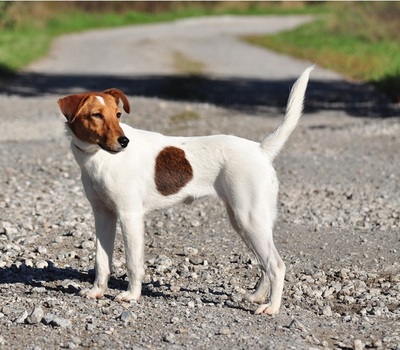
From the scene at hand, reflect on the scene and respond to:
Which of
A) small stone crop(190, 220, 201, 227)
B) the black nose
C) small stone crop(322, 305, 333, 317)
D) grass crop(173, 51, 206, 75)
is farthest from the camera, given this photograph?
grass crop(173, 51, 206, 75)

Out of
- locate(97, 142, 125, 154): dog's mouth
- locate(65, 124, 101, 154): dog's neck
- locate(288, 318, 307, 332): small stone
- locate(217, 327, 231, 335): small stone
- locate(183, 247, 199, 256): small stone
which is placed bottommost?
locate(183, 247, 199, 256): small stone

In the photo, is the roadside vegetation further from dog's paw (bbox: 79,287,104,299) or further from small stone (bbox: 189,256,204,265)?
dog's paw (bbox: 79,287,104,299)

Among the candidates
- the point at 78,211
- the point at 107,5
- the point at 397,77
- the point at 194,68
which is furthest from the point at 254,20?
the point at 78,211

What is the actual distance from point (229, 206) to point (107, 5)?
43395 mm

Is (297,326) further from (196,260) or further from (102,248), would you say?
(196,260)

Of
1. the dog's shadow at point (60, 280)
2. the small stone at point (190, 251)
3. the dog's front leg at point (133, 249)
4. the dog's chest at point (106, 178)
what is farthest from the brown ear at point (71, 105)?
the small stone at point (190, 251)

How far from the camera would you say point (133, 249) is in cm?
570

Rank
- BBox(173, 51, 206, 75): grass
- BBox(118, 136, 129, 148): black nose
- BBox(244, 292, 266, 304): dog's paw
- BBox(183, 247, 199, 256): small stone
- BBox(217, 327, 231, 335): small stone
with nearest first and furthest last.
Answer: BBox(217, 327, 231, 335): small stone
BBox(118, 136, 129, 148): black nose
BBox(244, 292, 266, 304): dog's paw
BBox(183, 247, 199, 256): small stone
BBox(173, 51, 206, 75): grass

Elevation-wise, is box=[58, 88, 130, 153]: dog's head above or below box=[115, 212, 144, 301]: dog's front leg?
above

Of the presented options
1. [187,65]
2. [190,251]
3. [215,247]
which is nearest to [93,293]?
[190,251]

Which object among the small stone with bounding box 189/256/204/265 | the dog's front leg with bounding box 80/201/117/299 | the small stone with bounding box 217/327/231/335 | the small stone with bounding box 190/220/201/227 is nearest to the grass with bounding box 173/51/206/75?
the small stone with bounding box 190/220/201/227

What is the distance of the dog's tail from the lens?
573 cm

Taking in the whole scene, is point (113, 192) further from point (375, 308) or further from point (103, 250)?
point (375, 308)

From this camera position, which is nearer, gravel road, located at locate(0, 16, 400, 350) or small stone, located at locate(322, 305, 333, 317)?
gravel road, located at locate(0, 16, 400, 350)
